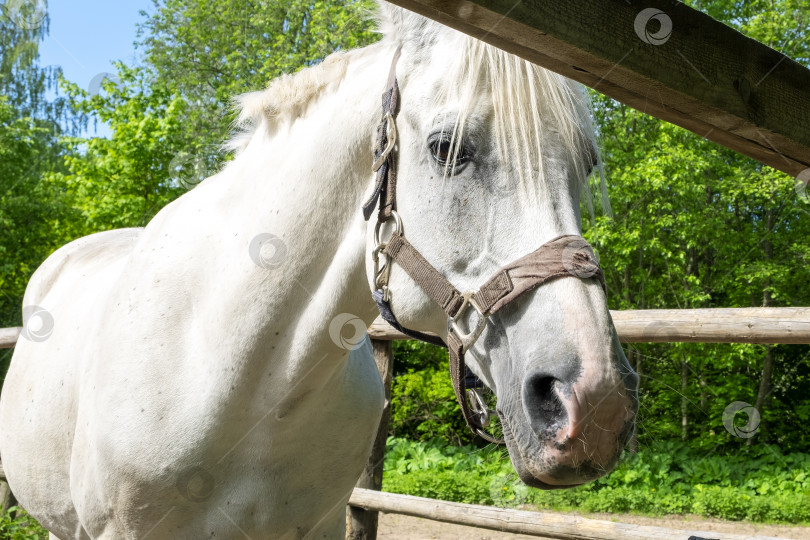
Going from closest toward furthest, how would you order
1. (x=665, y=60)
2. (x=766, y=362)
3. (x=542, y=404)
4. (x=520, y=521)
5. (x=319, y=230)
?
1. (x=665, y=60)
2. (x=542, y=404)
3. (x=319, y=230)
4. (x=520, y=521)
5. (x=766, y=362)

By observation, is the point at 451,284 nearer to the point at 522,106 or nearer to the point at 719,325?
the point at 522,106

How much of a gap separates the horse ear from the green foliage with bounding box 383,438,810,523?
23.2 ft

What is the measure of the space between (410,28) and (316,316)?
76cm

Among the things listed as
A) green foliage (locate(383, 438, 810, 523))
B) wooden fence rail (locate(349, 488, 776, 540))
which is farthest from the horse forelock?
green foliage (locate(383, 438, 810, 523))

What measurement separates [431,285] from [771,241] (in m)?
12.3

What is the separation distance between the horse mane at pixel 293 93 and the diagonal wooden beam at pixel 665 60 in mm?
900

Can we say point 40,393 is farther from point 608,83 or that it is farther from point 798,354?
point 798,354

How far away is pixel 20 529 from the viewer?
4.27m

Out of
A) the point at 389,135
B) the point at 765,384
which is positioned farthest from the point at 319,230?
the point at 765,384

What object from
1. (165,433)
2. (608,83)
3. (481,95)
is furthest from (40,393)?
(608,83)

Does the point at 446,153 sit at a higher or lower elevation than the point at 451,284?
higher

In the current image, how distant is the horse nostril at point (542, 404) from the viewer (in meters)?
1.30

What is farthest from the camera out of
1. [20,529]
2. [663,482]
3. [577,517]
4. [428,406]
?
[428,406]

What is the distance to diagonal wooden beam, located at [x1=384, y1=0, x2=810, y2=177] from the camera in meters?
1.05
